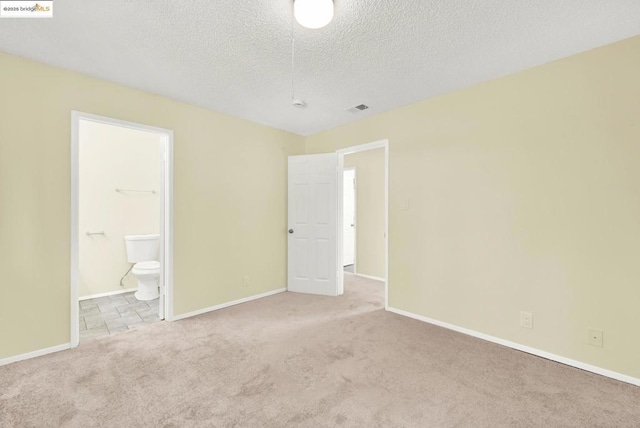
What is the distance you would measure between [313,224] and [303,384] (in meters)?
2.38

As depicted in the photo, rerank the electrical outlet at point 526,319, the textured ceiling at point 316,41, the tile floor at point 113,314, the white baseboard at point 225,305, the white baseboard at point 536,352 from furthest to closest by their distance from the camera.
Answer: the white baseboard at point 225,305 → the tile floor at point 113,314 → the electrical outlet at point 526,319 → the white baseboard at point 536,352 → the textured ceiling at point 316,41

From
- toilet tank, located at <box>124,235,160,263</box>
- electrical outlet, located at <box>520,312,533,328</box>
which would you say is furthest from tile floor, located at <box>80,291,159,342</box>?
electrical outlet, located at <box>520,312,533,328</box>

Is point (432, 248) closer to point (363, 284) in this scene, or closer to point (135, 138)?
point (363, 284)

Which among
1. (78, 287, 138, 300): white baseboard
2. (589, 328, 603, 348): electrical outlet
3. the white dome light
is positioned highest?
the white dome light

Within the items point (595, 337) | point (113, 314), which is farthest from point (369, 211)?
point (113, 314)

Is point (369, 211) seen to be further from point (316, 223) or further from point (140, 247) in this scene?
point (140, 247)

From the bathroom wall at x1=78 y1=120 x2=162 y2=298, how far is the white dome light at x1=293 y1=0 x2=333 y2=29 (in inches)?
123

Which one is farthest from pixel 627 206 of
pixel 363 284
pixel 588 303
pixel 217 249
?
pixel 217 249

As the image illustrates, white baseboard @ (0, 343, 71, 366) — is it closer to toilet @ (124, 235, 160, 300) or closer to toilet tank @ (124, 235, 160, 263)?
toilet @ (124, 235, 160, 300)

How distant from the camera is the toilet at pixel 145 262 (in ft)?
12.3

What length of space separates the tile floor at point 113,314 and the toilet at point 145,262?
0.45 ft

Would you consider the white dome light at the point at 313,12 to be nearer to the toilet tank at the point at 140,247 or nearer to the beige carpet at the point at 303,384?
the beige carpet at the point at 303,384

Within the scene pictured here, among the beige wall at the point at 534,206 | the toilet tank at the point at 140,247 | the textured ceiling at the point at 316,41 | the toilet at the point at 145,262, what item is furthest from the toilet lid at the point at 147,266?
the beige wall at the point at 534,206

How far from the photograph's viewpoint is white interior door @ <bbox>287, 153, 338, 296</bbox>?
400 cm
